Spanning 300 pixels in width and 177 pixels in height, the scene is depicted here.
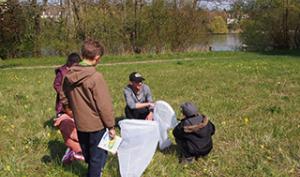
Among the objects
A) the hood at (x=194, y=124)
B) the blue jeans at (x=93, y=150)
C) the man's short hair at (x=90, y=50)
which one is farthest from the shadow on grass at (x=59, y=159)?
the man's short hair at (x=90, y=50)

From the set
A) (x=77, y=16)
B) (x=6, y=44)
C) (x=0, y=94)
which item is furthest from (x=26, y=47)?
(x=0, y=94)

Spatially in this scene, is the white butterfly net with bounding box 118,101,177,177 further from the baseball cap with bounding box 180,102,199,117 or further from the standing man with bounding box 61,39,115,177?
the baseball cap with bounding box 180,102,199,117

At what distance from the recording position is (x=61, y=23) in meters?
25.5

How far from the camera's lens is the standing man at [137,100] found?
646 centimetres

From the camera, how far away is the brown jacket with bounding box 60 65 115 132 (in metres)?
4.10

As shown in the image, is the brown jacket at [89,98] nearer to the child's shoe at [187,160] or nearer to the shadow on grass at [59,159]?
the shadow on grass at [59,159]

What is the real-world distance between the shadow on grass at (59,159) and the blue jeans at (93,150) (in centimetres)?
54

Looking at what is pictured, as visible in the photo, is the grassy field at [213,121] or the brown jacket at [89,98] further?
the grassy field at [213,121]

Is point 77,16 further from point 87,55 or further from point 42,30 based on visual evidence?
point 87,55

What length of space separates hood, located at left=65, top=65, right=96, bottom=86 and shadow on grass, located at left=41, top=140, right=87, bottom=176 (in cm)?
138

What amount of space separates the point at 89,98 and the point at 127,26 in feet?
76.0

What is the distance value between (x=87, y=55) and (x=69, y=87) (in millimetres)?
396

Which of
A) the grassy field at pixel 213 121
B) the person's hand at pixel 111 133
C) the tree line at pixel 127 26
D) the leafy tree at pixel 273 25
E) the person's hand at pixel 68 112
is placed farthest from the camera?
the leafy tree at pixel 273 25

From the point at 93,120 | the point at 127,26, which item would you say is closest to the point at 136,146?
the point at 93,120
